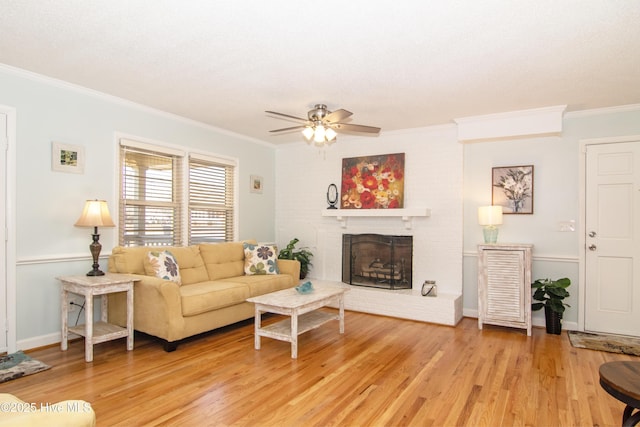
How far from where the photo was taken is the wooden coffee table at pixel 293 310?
11.3 ft

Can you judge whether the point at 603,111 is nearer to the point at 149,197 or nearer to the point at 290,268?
the point at 290,268

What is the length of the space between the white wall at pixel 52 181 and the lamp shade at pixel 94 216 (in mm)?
283

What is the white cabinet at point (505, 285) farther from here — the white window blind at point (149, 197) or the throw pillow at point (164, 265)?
the white window blind at point (149, 197)

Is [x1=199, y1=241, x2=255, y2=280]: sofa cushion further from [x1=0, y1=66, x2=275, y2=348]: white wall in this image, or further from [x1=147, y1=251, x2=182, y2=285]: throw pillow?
[x1=0, y1=66, x2=275, y2=348]: white wall

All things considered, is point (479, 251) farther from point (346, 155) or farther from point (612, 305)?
point (346, 155)

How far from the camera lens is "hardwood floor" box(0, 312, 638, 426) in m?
2.42

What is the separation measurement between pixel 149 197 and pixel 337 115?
8.14 feet

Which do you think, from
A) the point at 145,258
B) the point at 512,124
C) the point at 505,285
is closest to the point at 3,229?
the point at 145,258

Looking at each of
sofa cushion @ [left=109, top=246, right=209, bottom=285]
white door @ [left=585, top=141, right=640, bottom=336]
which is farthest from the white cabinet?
sofa cushion @ [left=109, top=246, right=209, bottom=285]

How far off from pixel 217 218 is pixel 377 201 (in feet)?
7.50

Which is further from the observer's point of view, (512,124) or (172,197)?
(172,197)

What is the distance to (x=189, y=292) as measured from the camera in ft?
12.5

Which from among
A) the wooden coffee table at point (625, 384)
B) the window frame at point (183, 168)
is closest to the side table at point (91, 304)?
the window frame at point (183, 168)

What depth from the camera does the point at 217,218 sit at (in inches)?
215
